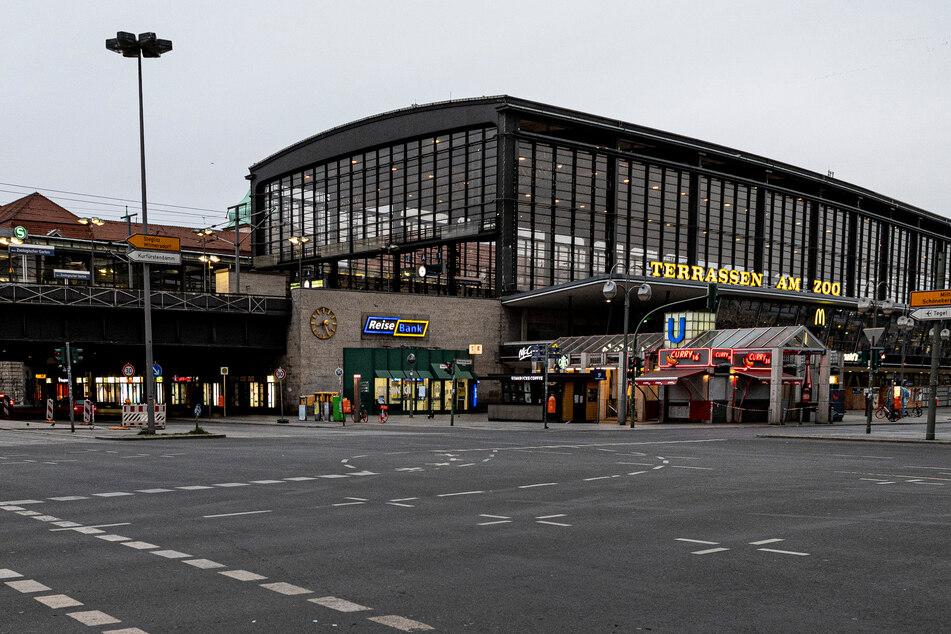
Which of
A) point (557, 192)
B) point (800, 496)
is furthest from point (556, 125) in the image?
point (800, 496)

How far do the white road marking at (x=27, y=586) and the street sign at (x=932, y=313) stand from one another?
2913 cm

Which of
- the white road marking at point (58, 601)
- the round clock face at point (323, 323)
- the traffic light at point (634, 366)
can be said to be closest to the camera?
the white road marking at point (58, 601)

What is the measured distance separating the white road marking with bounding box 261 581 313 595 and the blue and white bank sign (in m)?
51.5

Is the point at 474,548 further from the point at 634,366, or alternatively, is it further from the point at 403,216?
the point at 403,216

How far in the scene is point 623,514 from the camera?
1238cm

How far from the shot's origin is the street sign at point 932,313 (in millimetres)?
29078

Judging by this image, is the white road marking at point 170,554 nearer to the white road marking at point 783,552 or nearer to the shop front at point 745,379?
the white road marking at point 783,552

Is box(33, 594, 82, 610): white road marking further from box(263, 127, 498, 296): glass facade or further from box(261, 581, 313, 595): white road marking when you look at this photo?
box(263, 127, 498, 296): glass facade

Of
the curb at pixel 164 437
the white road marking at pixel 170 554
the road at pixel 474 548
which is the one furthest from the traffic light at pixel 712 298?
the white road marking at pixel 170 554

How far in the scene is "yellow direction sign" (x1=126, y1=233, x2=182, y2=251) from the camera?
100 ft

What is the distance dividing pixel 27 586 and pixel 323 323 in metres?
50.0

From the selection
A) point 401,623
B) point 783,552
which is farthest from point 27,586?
point 783,552

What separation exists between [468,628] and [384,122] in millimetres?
72885

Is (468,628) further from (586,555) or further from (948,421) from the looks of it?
(948,421)
